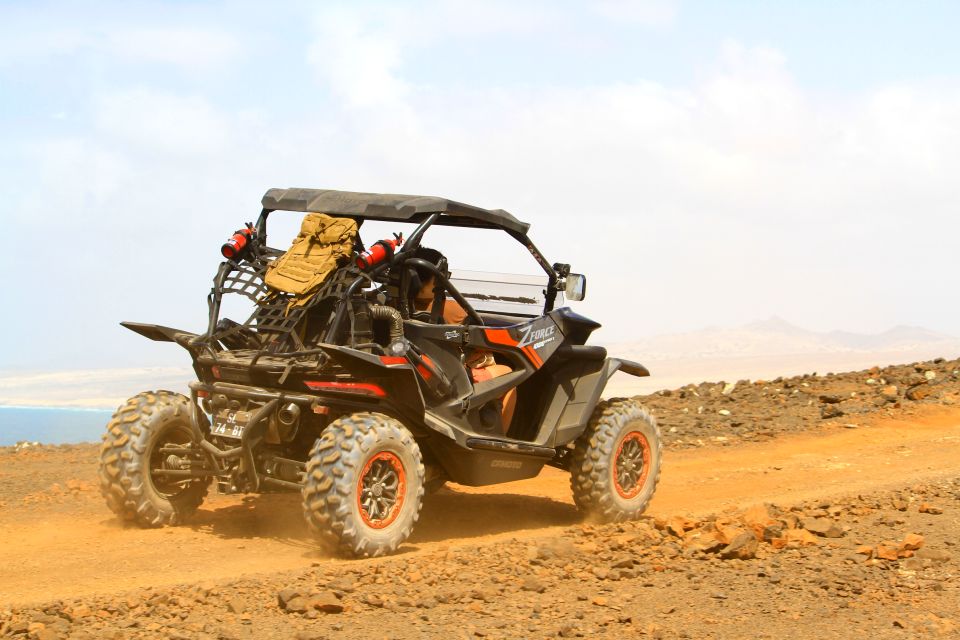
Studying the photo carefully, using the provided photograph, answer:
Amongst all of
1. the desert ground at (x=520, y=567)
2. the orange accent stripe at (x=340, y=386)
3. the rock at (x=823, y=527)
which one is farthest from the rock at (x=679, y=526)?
the orange accent stripe at (x=340, y=386)

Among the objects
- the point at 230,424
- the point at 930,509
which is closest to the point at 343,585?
the point at 230,424

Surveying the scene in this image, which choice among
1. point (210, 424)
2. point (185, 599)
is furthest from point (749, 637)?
point (210, 424)

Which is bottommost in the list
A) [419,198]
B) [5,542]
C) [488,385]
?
[5,542]

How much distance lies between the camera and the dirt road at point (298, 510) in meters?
7.88

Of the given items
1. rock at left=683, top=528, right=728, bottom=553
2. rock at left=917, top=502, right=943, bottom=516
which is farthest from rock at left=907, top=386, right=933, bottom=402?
rock at left=683, top=528, right=728, bottom=553

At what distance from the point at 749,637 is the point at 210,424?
14.9ft

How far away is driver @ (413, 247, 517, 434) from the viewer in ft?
31.1

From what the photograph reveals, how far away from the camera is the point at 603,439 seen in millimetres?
10047

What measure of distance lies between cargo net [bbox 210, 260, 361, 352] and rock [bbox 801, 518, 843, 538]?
13.1 ft

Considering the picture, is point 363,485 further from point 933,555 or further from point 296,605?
point 933,555

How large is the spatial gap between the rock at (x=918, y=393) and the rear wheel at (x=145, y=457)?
1206cm

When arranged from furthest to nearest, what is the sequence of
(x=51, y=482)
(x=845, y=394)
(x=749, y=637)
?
(x=845, y=394) → (x=51, y=482) → (x=749, y=637)

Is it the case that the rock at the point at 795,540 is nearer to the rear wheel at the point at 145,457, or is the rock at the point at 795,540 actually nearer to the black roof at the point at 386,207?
the black roof at the point at 386,207

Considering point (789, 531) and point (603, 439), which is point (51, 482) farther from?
point (789, 531)
